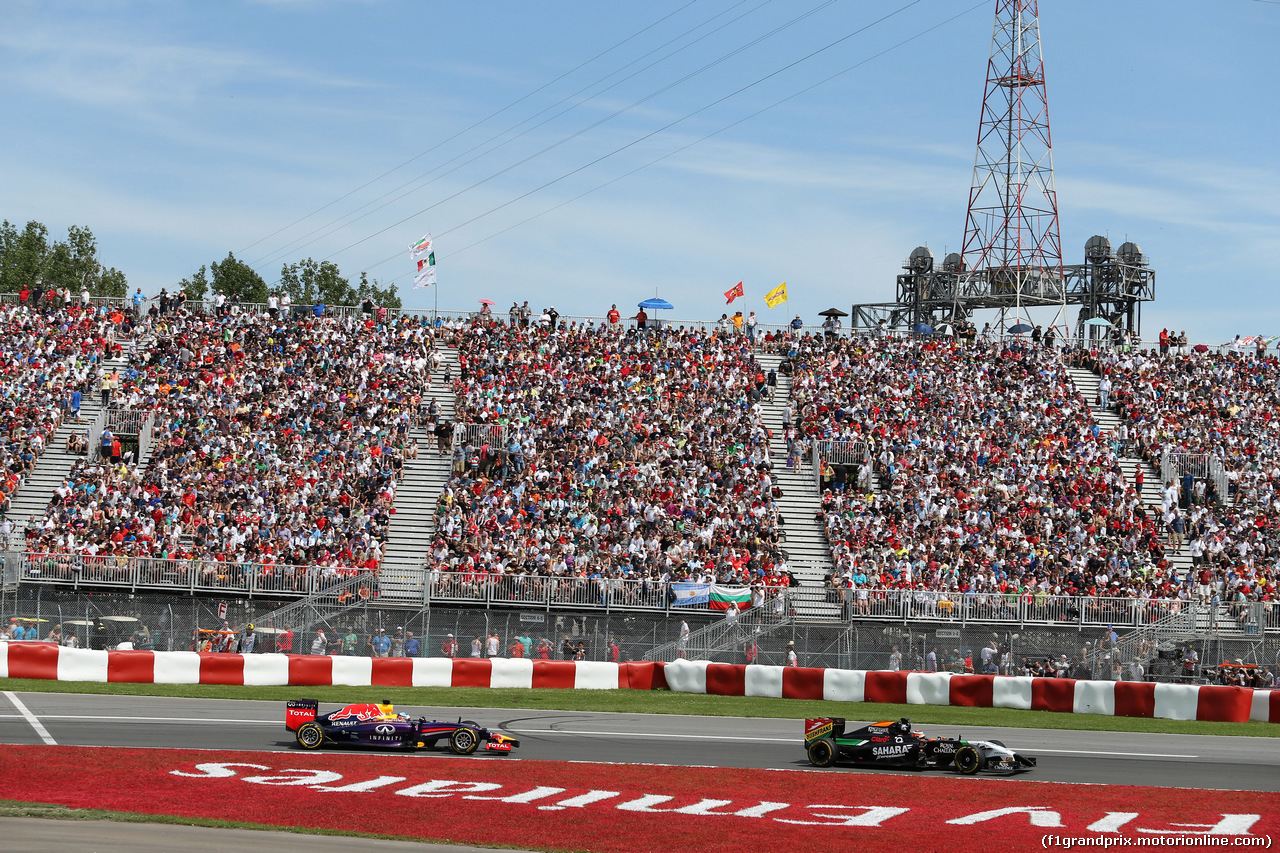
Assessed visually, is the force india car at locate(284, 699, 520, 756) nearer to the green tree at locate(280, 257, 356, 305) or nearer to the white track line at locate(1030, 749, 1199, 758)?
the white track line at locate(1030, 749, 1199, 758)

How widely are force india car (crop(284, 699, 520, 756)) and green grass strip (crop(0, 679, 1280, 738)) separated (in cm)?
560

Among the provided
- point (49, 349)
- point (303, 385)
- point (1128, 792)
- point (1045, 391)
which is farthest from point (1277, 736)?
point (49, 349)

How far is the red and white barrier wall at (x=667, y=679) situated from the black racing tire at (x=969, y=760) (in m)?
8.68

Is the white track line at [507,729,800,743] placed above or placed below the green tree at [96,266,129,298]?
below

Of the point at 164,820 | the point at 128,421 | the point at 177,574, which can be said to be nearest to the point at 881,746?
the point at 164,820

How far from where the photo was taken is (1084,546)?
34.8 meters

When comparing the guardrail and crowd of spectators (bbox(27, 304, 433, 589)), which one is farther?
crowd of spectators (bbox(27, 304, 433, 589))

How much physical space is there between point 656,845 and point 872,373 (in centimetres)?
3201

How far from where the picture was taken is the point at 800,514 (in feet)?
122

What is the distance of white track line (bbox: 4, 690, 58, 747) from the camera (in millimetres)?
17575

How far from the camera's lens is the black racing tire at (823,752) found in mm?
17297

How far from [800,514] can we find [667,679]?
1089 centimetres

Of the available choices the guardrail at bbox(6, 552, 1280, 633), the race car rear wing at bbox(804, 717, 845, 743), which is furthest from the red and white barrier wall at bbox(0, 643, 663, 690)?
the race car rear wing at bbox(804, 717, 845, 743)

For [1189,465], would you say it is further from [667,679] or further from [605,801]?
[605,801]
